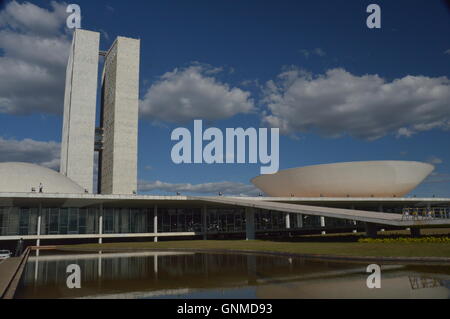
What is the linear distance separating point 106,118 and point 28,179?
34.6 meters

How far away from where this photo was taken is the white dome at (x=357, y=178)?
1817 inches

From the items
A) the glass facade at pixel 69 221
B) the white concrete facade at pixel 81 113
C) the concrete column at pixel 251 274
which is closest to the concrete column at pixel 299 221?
the glass facade at pixel 69 221

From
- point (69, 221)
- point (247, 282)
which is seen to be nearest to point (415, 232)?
point (247, 282)

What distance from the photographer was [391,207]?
185 ft

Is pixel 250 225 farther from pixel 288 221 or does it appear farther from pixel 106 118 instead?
pixel 106 118

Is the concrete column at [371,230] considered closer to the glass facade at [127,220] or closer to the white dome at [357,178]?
the white dome at [357,178]

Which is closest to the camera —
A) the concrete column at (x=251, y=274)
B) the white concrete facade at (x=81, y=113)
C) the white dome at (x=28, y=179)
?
the concrete column at (x=251, y=274)

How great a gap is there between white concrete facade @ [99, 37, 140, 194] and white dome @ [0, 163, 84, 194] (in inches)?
798

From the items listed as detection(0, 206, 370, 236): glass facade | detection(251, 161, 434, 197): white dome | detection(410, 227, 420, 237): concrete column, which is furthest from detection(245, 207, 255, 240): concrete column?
detection(410, 227, 420, 237): concrete column

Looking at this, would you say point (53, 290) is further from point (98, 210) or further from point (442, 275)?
point (98, 210)

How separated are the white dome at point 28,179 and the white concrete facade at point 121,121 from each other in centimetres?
2026

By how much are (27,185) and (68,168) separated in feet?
80.0

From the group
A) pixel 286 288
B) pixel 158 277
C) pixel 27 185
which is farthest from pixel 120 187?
pixel 286 288

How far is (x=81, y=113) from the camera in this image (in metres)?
66.8
